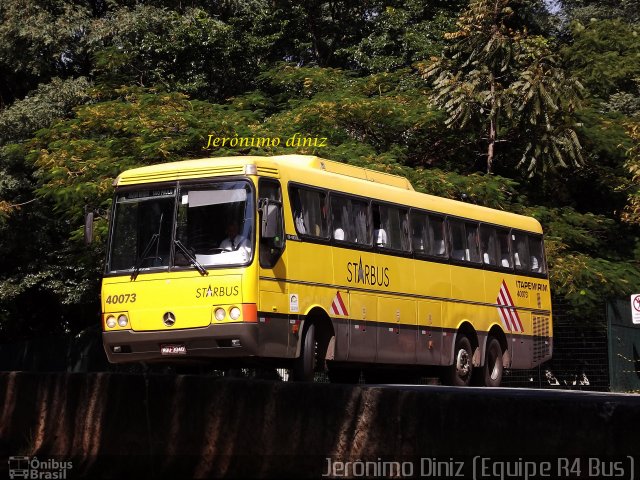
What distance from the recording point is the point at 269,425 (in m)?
8.57

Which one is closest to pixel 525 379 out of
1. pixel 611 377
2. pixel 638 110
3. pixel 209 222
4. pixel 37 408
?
pixel 611 377

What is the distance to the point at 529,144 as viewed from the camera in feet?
94.7

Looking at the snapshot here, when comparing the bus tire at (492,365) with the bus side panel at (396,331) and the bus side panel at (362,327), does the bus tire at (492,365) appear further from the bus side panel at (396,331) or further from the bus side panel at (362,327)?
the bus side panel at (362,327)

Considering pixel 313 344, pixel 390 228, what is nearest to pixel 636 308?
pixel 390 228

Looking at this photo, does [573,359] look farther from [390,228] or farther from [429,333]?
[390,228]

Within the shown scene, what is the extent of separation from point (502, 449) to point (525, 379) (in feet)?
68.0

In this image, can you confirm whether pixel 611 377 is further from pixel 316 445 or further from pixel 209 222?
pixel 316 445

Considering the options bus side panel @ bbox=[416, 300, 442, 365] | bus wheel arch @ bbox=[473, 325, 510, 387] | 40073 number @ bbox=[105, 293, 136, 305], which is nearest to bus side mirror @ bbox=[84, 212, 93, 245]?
40073 number @ bbox=[105, 293, 136, 305]

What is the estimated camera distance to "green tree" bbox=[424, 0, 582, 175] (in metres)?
27.8

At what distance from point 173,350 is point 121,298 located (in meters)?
1.15

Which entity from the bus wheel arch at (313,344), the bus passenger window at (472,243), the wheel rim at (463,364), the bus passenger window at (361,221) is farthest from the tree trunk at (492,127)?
the bus wheel arch at (313,344)

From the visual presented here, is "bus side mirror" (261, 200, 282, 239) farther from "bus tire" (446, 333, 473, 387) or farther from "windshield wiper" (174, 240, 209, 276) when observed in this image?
"bus tire" (446, 333, 473, 387)

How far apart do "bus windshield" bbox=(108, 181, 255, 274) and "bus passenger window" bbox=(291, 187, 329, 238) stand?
1.10 metres

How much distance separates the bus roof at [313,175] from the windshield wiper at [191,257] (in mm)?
1001
